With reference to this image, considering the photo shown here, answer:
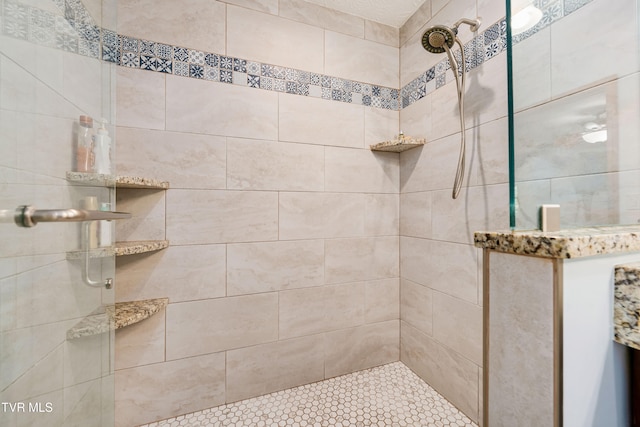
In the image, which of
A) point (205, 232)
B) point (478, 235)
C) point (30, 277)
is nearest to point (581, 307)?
point (478, 235)

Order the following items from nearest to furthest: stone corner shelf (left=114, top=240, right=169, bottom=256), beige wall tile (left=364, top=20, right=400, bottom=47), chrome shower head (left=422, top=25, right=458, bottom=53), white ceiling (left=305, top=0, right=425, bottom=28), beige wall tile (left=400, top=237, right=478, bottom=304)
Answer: stone corner shelf (left=114, top=240, right=169, bottom=256) < chrome shower head (left=422, top=25, right=458, bottom=53) < beige wall tile (left=400, top=237, right=478, bottom=304) < white ceiling (left=305, top=0, right=425, bottom=28) < beige wall tile (left=364, top=20, right=400, bottom=47)

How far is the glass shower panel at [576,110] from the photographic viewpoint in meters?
0.54

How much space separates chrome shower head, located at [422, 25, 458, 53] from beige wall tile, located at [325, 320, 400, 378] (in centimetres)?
148

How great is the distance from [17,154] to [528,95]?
1.03m

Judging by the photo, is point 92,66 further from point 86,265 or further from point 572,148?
point 572,148

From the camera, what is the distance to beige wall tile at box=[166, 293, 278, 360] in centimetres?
120

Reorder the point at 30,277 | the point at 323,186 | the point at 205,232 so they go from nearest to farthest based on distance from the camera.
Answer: the point at 30,277, the point at 205,232, the point at 323,186

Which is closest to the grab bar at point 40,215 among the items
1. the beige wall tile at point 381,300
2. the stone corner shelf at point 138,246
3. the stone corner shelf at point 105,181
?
the stone corner shelf at point 105,181

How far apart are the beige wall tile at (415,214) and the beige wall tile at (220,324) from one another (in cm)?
86

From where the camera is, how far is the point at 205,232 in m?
1.24

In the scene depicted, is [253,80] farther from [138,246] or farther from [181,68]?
[138,246]

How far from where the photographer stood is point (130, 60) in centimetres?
112

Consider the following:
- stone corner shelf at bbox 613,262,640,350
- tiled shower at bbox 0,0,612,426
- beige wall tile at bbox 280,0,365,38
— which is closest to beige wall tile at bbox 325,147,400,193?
tiled shower at bbox 0,0,612,426

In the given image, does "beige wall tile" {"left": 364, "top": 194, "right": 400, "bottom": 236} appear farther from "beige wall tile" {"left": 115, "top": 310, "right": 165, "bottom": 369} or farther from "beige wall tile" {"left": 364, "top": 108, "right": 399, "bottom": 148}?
"beige wall tile" {"left": 115, "top": 310, "right": 165, "bottom": 369}
